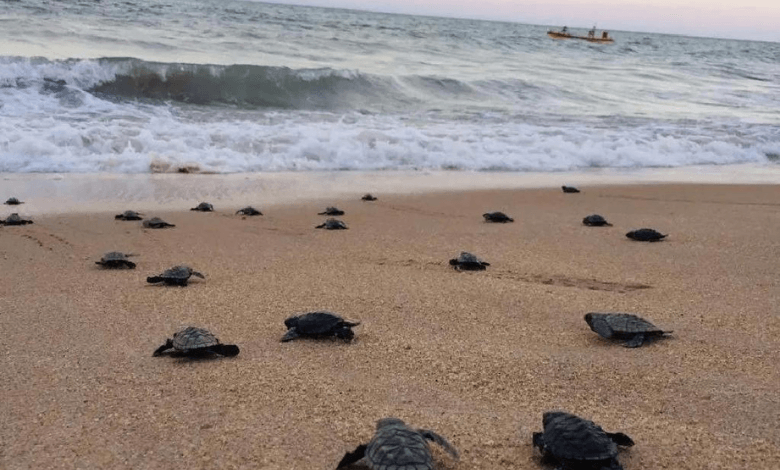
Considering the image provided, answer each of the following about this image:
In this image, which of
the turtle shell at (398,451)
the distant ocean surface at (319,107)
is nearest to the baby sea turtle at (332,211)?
the distant ocean surface at (319,107)

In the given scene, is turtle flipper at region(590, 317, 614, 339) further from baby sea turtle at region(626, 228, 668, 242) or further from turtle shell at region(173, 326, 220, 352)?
baby sea turtle at region(626, 228, 668, 242)

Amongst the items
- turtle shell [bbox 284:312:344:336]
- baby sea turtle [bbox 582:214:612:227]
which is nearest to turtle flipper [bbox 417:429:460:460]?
turtle shell [bbox 284:312:344:336]

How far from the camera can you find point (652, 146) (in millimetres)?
11961

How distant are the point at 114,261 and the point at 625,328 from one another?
131 inches

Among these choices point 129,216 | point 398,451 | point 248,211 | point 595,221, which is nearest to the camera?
point 398,451

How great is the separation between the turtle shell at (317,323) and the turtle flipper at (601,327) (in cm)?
124

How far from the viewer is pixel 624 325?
3.56 metres

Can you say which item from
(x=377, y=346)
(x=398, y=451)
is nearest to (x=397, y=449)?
(x=398, y=451)

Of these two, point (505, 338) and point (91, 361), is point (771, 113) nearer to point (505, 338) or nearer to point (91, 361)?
point (505, 338)

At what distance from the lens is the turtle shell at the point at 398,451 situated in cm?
216

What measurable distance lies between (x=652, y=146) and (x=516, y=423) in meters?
10.2

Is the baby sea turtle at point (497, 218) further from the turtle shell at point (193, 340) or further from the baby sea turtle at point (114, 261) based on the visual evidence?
the turtle shell at point (193, 340)

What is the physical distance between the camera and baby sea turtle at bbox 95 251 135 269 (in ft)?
16.5

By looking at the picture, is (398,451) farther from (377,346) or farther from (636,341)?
(636,341)
